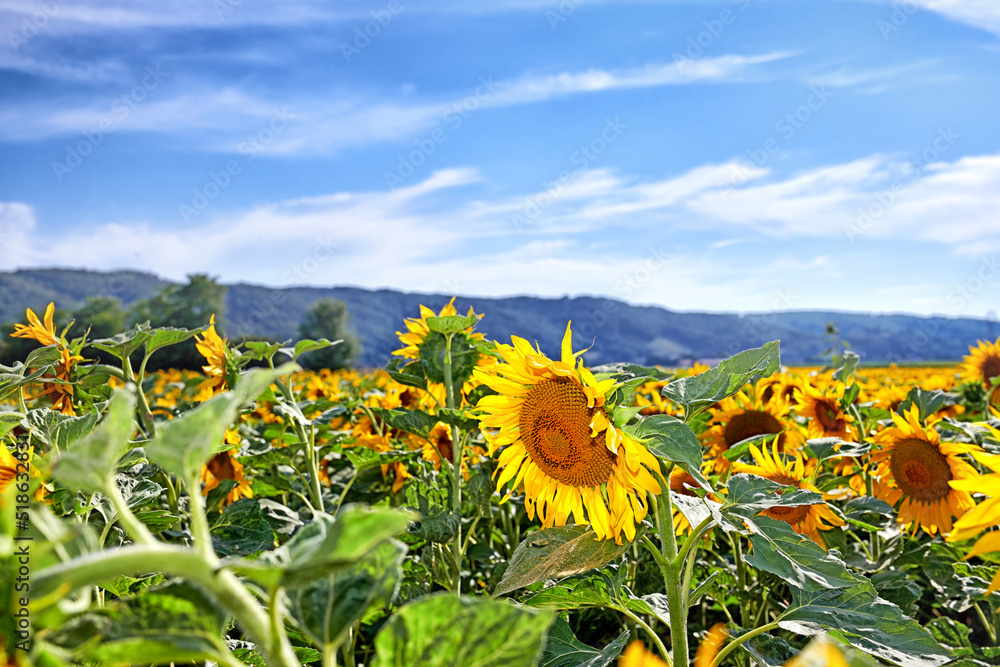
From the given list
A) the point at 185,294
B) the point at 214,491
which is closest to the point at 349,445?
the point at 214,491

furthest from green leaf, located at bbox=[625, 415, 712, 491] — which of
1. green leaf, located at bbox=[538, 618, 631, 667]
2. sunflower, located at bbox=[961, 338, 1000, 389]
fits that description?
sunflower, located at bbox=[961, 338, 1000, 389]

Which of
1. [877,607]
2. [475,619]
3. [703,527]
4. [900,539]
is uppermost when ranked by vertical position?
[475,619]

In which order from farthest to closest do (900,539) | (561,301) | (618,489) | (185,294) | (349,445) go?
(561,301), (185,294), (349,445), (900,539), (618,489)

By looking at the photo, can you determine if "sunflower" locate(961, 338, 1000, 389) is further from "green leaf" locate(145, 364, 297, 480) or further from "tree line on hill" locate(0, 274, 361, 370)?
"tree line on hill" locate(0, 274, 361, 370)

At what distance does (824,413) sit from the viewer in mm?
2889

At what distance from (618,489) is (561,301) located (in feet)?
426

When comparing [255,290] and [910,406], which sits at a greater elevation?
[255,290]

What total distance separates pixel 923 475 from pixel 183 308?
4594 cm

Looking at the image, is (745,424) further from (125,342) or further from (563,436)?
(125,342)

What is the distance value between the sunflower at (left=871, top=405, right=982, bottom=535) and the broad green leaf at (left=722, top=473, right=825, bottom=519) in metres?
1.08

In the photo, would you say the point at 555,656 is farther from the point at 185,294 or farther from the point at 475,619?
the point at 185,294

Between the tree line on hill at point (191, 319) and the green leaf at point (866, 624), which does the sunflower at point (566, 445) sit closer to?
the green leaf at point (866, 624)

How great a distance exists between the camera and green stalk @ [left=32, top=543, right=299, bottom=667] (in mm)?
385

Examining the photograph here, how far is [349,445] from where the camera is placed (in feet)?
9.53
